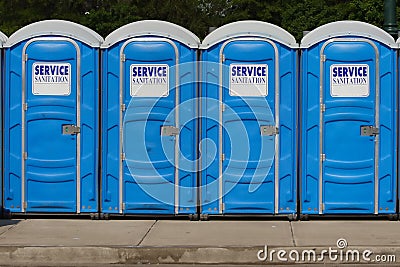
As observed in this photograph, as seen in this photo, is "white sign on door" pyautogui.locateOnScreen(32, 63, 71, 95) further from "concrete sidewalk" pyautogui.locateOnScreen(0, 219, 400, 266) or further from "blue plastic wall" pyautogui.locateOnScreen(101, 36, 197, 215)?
"concrete sidewalk" pyautogui.locateOnScreen(0, 219, 400, 266)

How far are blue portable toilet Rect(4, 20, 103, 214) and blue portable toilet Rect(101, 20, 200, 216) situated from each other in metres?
0.25

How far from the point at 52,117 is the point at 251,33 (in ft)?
8.83

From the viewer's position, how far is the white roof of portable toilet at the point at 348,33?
10.2 metres

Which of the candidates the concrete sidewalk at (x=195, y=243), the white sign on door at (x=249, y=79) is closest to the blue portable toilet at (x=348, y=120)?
the concrete sidewalk at (x=195, y=243)

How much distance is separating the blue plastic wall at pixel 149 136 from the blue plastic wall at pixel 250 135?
0.21 m

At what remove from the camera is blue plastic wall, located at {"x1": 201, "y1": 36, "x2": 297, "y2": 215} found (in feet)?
33.5

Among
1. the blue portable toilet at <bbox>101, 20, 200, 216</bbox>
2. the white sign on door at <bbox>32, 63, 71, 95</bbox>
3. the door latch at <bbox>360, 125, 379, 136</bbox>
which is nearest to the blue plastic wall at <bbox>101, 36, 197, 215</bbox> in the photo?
the blue portable toilet at <bbox>101, 20, 200, 216</bbox>

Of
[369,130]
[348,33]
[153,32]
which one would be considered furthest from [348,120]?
[153,32]

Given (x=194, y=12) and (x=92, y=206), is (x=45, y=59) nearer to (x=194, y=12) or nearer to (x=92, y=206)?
(x=92, y=206)

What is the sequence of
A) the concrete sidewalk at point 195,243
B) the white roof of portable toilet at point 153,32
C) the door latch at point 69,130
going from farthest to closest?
1. the door latch at point 69,130
2. the white roof of portable toilet at point 153,32
3. the concrete sidewalk at point 195,243

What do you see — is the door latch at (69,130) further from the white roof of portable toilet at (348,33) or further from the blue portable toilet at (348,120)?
the white roof of portable toilet at (348,33)

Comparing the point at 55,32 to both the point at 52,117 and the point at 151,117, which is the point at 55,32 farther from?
the point at 151,117

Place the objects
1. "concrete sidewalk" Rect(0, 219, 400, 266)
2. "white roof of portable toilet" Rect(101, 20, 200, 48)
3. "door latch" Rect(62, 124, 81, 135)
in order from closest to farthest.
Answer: "concrete sidewalk" Rect(0, 219, 400, 266)
"white roof of portable toilet" Rect(101, 20, 200, 48)
"door latch" Rect(62, 124, 81, 135)

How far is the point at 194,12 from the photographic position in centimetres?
2981
